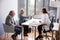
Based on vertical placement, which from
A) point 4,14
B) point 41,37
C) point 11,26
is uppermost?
point 4,14

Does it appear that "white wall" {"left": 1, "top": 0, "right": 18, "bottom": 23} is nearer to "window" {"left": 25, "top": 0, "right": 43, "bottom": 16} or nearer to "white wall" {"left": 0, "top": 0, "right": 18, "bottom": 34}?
"white wall" {"left": 0, "top": 0, "right": 18, "bottom": 34}

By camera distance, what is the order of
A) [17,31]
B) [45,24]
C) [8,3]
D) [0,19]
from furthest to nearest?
[8,3] → [0,19] → [17,31] → [45,24]

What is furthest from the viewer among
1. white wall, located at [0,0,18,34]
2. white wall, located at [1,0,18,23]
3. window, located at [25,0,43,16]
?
window, located at [25,0,43,16]

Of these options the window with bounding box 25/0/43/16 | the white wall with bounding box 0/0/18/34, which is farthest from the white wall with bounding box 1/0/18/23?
the window with bounding box 25/0/43/16

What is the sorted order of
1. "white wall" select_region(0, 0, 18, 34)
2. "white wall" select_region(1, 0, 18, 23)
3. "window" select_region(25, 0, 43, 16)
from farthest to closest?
"window" select_region(25, 0, 43, 16) < "white wall" select_region(1, 0, 18, 23) < "white wall" select_region(0, 0, 18, 34)

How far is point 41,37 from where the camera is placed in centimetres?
474

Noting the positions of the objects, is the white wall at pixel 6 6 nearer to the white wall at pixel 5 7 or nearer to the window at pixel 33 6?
the white wall at pixel 5 7

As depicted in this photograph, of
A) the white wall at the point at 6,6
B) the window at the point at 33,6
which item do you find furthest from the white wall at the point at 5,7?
the window at the point at 33,6

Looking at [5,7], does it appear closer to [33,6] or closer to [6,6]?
[6,6]

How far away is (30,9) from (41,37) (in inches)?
98.8

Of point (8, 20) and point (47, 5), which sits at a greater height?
point (47, 5)

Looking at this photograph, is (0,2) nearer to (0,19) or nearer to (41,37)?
(0,19)

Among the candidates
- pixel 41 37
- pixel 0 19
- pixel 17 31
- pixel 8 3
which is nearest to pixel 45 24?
pixel 41 37

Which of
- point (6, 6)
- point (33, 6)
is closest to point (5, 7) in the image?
point (6, 6)
